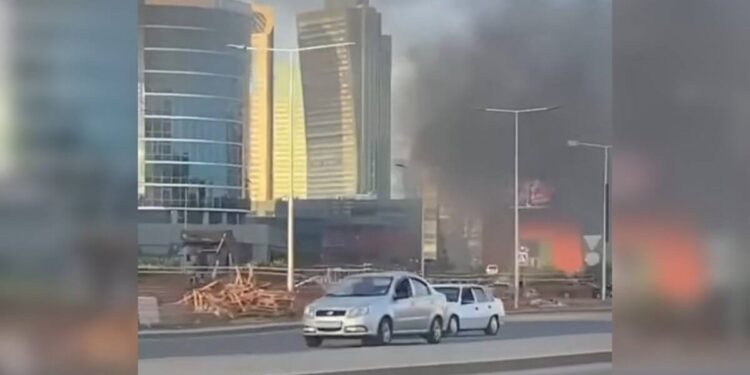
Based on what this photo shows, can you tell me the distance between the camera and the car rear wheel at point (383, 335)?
288 cm

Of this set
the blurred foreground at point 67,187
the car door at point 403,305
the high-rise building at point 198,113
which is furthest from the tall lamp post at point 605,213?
the blurred foreground at point 67,187

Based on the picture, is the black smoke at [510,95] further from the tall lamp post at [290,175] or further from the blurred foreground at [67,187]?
the blurred foreground at [67,187]

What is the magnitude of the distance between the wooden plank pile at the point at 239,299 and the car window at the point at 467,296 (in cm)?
56

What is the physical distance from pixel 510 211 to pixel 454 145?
0.29m

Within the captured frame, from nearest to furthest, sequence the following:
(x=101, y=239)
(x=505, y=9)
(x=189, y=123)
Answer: (x=101, y=239), (x=189, y=123), (x=505, y=9)

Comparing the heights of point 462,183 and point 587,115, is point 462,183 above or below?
below

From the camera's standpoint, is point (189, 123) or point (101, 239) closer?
point (101, 239)

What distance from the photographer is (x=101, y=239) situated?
1.88 meters

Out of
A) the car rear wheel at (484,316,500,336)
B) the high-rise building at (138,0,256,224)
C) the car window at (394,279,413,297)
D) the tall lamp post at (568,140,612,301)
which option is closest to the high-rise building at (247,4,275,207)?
the high-rise building at (138,0,256,224)

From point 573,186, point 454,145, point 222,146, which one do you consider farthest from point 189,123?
point 573,186

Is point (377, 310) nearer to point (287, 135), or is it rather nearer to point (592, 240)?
point (287, 135)

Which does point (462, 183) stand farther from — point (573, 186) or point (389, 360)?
point (389, 360)

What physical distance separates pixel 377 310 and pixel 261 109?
28.3 inches

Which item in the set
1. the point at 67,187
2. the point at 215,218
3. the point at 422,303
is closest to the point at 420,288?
the point at 422,303
